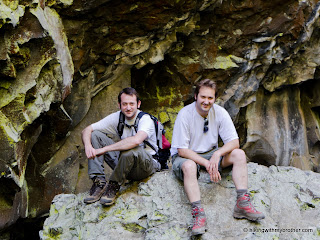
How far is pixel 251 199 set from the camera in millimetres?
4430

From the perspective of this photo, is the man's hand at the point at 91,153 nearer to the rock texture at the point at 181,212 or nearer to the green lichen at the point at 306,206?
the rock texture at the point at 181,212

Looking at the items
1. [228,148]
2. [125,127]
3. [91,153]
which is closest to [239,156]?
[228,148]

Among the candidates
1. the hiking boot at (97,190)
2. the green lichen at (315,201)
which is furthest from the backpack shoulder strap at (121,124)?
the green lichen at (315,201)

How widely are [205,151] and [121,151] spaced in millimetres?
1005

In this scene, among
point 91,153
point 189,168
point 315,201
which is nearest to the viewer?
point 189,168

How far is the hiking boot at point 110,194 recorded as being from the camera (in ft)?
14.8

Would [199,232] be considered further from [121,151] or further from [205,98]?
[205,98]

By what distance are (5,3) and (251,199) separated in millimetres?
3636

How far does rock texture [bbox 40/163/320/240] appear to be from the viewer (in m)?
4.10

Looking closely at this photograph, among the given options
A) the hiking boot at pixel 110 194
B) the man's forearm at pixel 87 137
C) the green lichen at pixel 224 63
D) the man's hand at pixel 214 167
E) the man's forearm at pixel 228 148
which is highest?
the green lichen at pixel 224 63

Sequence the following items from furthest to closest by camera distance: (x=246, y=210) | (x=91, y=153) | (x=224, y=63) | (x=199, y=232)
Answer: (x=224, y=63) → (x=91, y=153) → (x=246, y=210) → (x=199, y=232)

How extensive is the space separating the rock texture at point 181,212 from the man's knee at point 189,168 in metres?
0.49

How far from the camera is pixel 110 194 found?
14.9 feet

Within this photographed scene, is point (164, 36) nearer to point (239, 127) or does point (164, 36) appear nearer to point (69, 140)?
point (69, 140)
